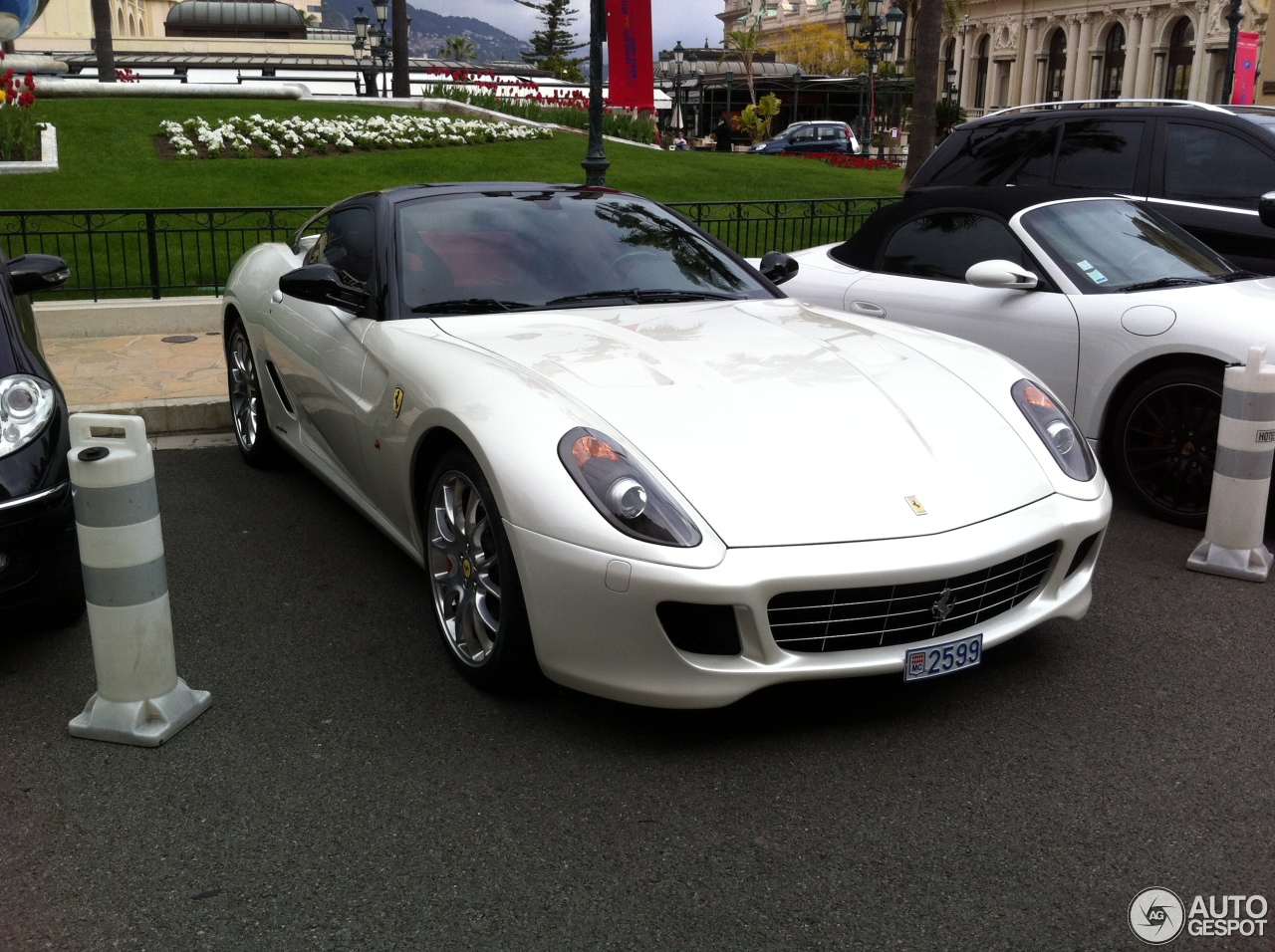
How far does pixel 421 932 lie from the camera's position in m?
2.70

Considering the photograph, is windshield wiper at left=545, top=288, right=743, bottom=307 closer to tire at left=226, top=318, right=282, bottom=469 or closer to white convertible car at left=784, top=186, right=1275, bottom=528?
white convertible car at left=784, top=186, right=1275, bottom=528

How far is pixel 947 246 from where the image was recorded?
647cm

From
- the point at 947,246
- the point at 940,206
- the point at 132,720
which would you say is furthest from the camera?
the point at 940,206

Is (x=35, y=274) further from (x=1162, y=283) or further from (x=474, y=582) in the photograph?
(x=1162, y=283)

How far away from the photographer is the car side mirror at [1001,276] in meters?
5.81

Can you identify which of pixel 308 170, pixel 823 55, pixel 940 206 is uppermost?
pixel 823 55

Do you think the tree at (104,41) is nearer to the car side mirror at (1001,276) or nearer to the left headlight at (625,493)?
the car side mirror at (1001,276)

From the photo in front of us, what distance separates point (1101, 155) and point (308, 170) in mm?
14863

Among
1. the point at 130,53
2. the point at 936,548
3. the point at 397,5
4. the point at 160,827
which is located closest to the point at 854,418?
the point at 936,548

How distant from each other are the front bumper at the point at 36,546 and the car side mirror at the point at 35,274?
118cm

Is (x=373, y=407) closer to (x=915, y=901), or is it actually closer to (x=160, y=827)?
(x=160, y=827)

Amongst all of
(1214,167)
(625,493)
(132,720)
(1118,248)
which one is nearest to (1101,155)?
(1214,167)

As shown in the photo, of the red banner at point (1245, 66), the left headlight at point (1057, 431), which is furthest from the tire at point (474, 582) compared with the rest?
the red banner at point (1245, 66)

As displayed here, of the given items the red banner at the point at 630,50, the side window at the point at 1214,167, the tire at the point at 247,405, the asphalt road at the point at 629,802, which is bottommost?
the asphalt road at the point at 629,802
